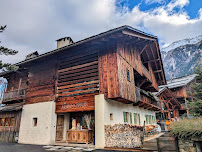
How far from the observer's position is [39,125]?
9906mm

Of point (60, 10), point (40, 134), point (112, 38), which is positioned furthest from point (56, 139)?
point (60, 10)

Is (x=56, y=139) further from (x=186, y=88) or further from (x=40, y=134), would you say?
(x=186, y=88)

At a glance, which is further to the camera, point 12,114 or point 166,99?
point 166,99

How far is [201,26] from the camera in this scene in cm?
10950

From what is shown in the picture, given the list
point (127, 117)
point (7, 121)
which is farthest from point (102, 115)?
point (7, 121)

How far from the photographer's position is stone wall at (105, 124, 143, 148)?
25.7ft

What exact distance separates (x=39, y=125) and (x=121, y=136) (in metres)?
5.68

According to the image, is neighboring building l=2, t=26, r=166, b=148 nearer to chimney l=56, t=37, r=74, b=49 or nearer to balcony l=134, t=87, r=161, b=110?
balcony l=134, t=87, r=161, b=110

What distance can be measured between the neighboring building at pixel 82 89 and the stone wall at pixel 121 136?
171mm

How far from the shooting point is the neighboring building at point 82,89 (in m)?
8.43

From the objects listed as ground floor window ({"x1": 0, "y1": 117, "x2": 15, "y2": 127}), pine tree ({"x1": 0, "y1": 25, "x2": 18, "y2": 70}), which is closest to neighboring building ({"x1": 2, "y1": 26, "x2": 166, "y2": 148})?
ground floor window ({"x1": 0, "y1": 117, "x2": 15, "y2": 127})

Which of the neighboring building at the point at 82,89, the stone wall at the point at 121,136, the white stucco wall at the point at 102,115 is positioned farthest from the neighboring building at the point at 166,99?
the white stucco wall at the point at 102,115

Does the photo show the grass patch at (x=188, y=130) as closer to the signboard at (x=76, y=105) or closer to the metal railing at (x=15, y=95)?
the signboard at (x=76, y=105)

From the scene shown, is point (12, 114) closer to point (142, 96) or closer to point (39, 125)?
point (39, 125)
